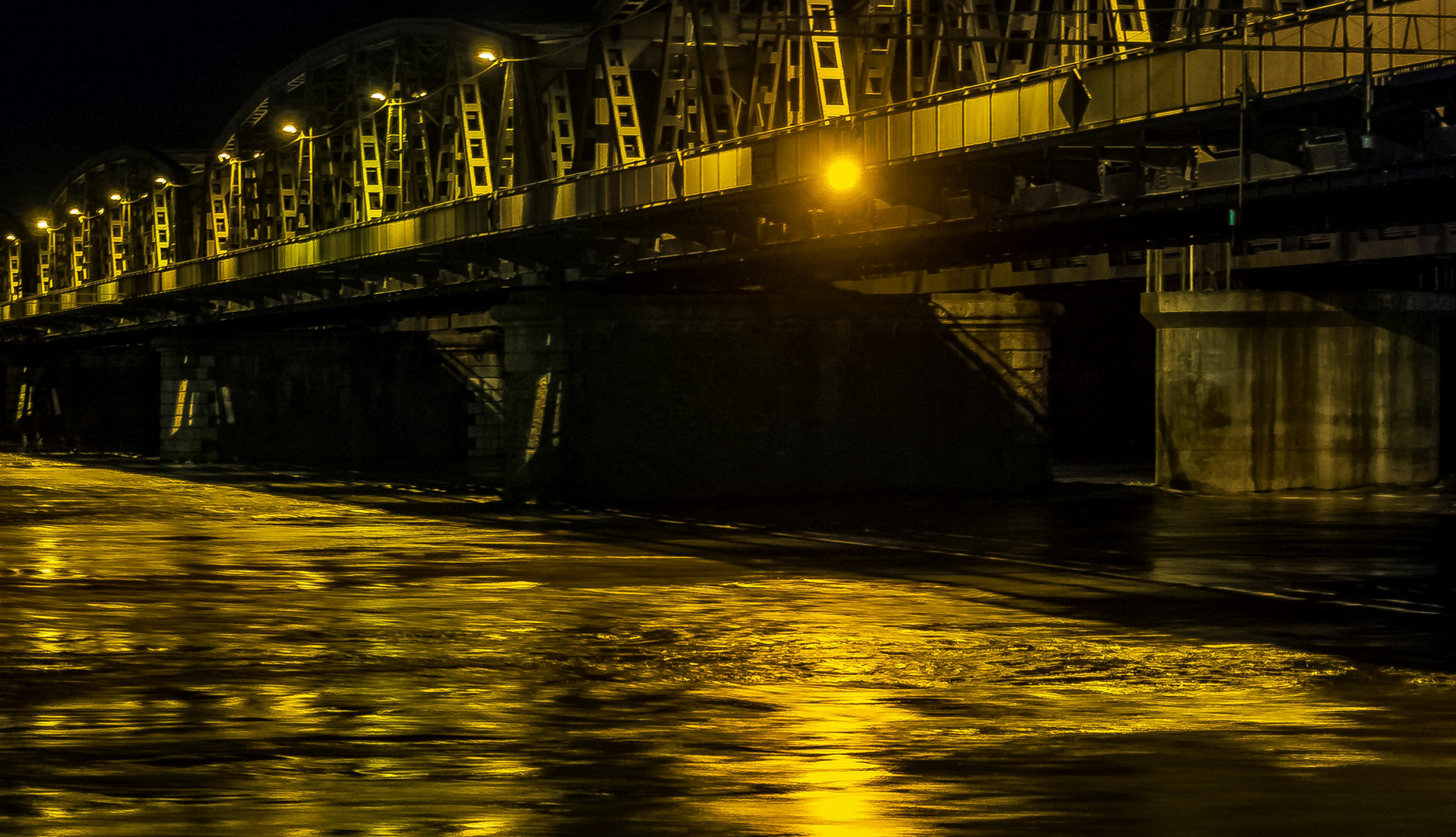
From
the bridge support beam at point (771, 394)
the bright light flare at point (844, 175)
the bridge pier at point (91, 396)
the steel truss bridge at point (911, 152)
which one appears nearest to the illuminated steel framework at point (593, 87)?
the steel truss bridge at point (911, 152)

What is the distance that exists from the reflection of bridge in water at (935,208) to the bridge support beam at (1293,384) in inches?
3.5

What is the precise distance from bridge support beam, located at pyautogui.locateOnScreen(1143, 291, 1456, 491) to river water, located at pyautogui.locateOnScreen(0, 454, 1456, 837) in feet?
50.1

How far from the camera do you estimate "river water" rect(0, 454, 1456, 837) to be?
48.7ft

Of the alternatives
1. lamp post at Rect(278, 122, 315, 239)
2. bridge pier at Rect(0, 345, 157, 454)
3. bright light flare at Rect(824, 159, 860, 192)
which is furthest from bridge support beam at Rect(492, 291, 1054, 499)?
bridge pier at Rect(0, 345, 157, 454)

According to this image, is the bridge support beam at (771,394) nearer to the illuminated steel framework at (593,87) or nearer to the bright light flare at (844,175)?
the illuminated steel framework at (593,87)

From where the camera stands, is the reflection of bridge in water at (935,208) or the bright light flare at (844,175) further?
the bright light flare at (844,175)

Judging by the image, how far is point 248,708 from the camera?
2008cm

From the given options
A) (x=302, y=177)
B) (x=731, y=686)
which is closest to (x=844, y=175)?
(x=731, y=686)

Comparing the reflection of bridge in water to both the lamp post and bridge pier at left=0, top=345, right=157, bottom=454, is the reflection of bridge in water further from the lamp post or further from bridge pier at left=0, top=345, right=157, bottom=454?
bridge pier at left=0, top=345, right=157, bottom=454

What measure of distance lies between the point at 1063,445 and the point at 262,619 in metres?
86.9

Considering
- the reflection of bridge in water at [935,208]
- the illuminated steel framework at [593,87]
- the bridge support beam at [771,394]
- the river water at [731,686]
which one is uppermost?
the illuminated steel framework at [593,87]

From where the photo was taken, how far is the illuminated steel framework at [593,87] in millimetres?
44312

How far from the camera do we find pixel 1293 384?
6175 cm

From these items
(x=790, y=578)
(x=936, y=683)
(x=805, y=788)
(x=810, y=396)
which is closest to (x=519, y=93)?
(x=810, y=396)
